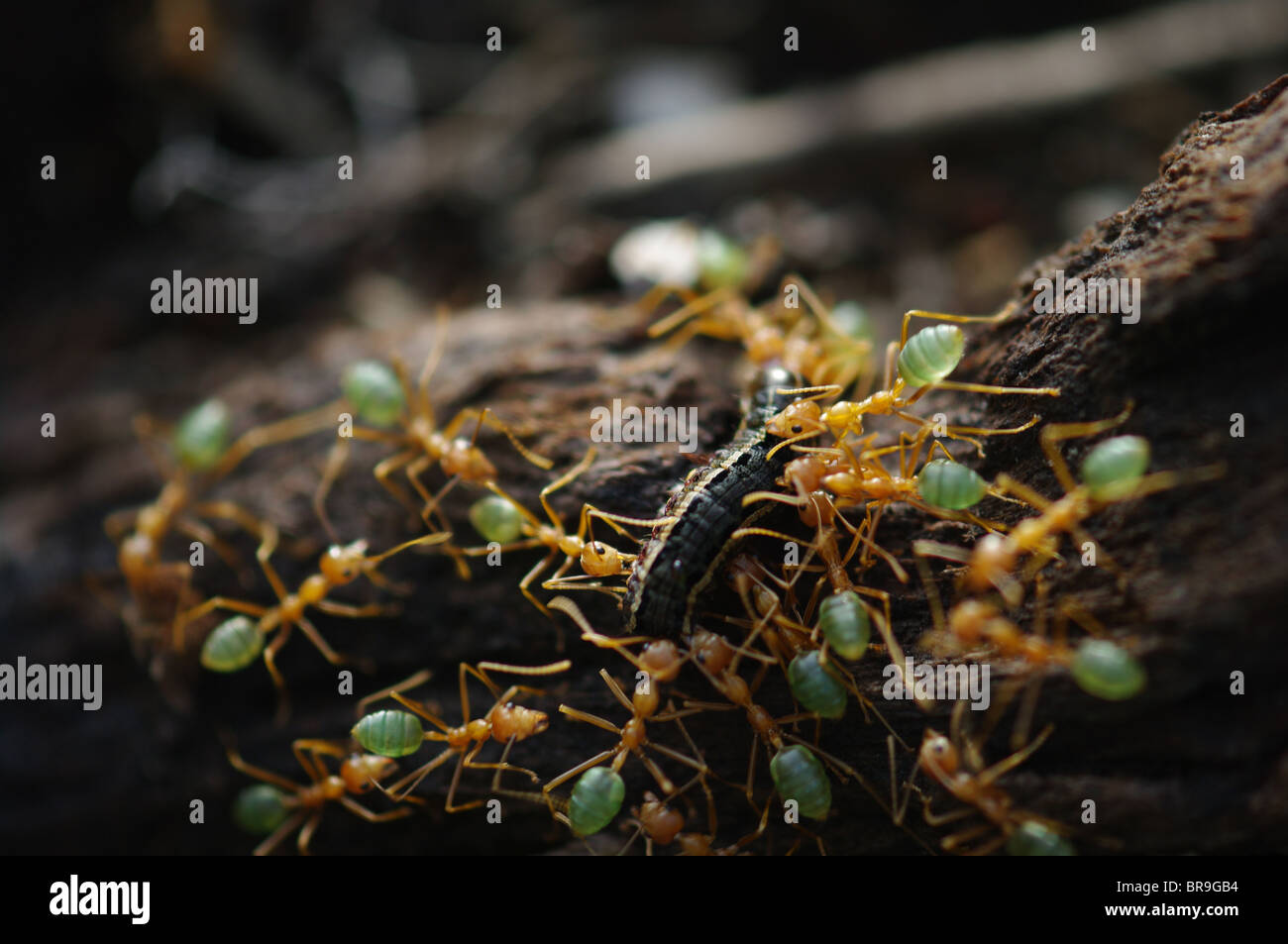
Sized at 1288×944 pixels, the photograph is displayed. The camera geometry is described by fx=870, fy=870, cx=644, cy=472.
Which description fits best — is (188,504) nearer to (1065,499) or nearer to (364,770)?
(364,770)

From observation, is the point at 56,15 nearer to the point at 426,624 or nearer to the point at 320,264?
Answer: the point at 320,264

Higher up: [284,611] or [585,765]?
[284,611]

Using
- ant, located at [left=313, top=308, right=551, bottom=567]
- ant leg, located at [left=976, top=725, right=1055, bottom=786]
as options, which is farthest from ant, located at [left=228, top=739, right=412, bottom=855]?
ant leg, located at [left=976, top=725, right=1055, bottom=786]

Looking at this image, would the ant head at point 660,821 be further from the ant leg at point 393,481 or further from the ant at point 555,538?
the ant leg at point 393,481

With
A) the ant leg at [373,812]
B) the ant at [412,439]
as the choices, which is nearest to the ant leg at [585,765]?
the ant leg at [373,812]

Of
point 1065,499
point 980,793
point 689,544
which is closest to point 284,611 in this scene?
point 689,544
